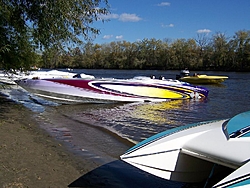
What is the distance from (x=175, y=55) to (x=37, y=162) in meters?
96.6

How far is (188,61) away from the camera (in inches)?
3794

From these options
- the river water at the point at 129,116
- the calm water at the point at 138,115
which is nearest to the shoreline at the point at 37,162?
the river water at the point at 129,116

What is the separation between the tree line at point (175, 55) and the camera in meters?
84.4

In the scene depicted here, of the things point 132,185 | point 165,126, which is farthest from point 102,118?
point 132,185

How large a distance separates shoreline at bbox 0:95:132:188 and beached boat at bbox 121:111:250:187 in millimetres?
1354

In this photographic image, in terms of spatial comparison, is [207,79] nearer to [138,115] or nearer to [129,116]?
[138,115]

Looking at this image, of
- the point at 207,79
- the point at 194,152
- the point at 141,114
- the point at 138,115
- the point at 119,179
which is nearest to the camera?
the point at 194,152

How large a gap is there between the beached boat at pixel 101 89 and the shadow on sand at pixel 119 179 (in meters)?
10.4

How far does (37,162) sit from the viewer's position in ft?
17.0

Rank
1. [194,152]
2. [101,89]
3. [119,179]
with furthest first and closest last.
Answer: [101,89]
[119,179]
[194,152]

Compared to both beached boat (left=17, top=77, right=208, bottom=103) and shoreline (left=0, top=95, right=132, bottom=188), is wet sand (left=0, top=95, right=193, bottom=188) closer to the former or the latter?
shoreline (left=0, top=95, right=132, bottom=188)

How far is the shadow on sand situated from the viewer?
4800mm

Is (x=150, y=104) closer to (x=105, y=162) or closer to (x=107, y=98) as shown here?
(x=107, y=98)

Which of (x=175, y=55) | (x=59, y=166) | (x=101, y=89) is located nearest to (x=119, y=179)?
(x=59, y=166)
